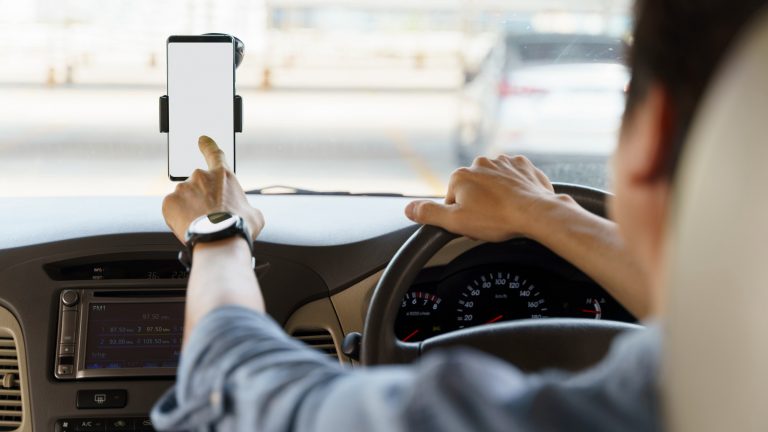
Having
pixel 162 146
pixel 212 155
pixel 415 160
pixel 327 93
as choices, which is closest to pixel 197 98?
pixel 212 155

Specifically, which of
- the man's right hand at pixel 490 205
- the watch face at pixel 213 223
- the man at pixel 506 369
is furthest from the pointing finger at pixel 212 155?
the man at pixel 506 369

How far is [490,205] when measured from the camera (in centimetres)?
172

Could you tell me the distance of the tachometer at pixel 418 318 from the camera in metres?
2.24

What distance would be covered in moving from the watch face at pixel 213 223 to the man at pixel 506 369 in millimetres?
192

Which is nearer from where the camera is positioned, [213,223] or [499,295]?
[213,223]

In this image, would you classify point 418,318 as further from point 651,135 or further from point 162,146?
point 651,135

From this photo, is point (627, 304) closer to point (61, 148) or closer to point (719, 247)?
point (719, 247)

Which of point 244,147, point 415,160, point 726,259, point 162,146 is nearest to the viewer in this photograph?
point 726,259

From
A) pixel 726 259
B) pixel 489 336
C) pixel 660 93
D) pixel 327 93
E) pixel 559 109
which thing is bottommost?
pixel 327 93

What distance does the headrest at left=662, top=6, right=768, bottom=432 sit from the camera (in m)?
0.69

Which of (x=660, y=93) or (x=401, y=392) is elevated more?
(x=660, y=93)

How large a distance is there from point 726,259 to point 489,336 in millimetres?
943

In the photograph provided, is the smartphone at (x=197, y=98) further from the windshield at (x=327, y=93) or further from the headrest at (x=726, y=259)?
the headrest at (x=726, y=259)

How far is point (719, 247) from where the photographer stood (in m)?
0.72
